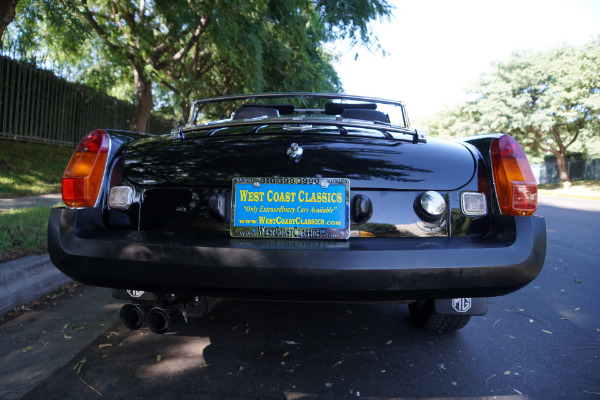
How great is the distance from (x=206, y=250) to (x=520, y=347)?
6.55 ft

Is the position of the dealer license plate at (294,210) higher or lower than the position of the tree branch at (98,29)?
lower

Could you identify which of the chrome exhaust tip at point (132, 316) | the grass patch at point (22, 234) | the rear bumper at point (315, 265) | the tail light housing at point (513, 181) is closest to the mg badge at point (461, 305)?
the rear bumper at point (315, 265)

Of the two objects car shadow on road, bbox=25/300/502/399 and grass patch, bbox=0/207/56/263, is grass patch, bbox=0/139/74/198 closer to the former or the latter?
grass patch, bbox=0/207/56/263

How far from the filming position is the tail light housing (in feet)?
6.24

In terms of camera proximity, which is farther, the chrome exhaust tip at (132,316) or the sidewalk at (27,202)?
the sidewalk at (27,202)

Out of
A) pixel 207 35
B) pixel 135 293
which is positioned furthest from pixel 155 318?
→ pixel 207 35

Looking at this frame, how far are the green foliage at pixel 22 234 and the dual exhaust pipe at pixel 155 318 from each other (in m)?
1.84

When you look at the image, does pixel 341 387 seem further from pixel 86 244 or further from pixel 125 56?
pixel 125 56

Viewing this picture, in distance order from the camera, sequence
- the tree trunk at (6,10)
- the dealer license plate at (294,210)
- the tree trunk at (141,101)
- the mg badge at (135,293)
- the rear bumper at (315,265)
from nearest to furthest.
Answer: the rear bumper at (315,265)
the dealer license plate at (294,210)
the mg badge at (135,293)
the tree trunk at (6,10)
the tree trunk at (141,101)

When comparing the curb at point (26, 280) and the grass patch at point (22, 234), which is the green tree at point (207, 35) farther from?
the curb at point (26, 280)

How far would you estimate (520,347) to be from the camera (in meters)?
2.49

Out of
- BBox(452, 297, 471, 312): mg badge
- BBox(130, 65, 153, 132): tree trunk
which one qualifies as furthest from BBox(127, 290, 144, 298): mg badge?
BBox(130, 65, 153, 132): tree trunk

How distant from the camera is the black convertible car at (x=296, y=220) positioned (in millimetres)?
1695

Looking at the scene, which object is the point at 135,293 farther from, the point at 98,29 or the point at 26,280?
the point at 98,29
